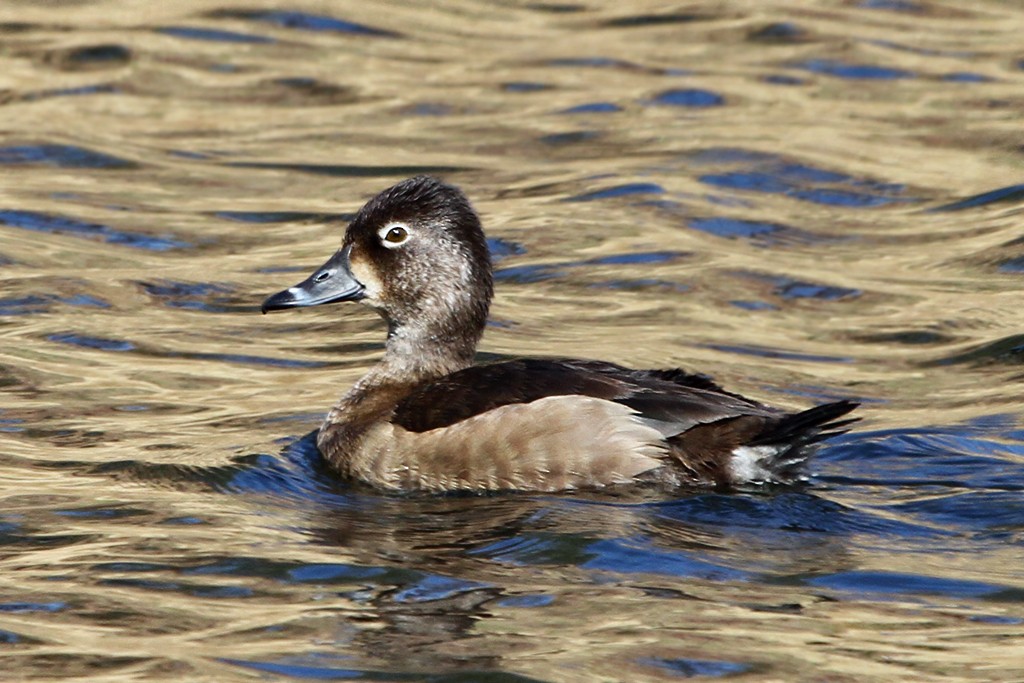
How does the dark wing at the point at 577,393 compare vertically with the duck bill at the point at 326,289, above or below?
below

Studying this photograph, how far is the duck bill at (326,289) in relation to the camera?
300 inches

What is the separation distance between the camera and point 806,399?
8516mm

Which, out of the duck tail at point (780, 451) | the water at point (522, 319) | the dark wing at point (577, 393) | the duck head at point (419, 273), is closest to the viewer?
the water at point (522, 319)

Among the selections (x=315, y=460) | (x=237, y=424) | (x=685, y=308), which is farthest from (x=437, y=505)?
(x=685, y=308)

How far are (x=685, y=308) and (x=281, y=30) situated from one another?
659 centimetres

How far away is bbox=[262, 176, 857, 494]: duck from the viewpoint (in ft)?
22.1

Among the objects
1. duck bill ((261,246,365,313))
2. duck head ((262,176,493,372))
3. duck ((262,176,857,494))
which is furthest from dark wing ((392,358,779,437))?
duck bill ((261,246,365,313))

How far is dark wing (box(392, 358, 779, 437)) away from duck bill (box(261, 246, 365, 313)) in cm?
67

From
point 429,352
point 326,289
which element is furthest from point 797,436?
point 326,289

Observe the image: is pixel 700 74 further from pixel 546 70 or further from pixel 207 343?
pixel 207 343

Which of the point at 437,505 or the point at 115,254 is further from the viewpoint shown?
the point at 115,254

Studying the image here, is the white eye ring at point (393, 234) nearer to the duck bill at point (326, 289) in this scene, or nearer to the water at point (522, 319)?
the duck bill at point (326, 289)

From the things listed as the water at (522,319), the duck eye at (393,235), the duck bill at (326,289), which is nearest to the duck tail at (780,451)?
the water at (522,319)

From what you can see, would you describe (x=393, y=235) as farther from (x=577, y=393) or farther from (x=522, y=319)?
(x=522, y=319)
